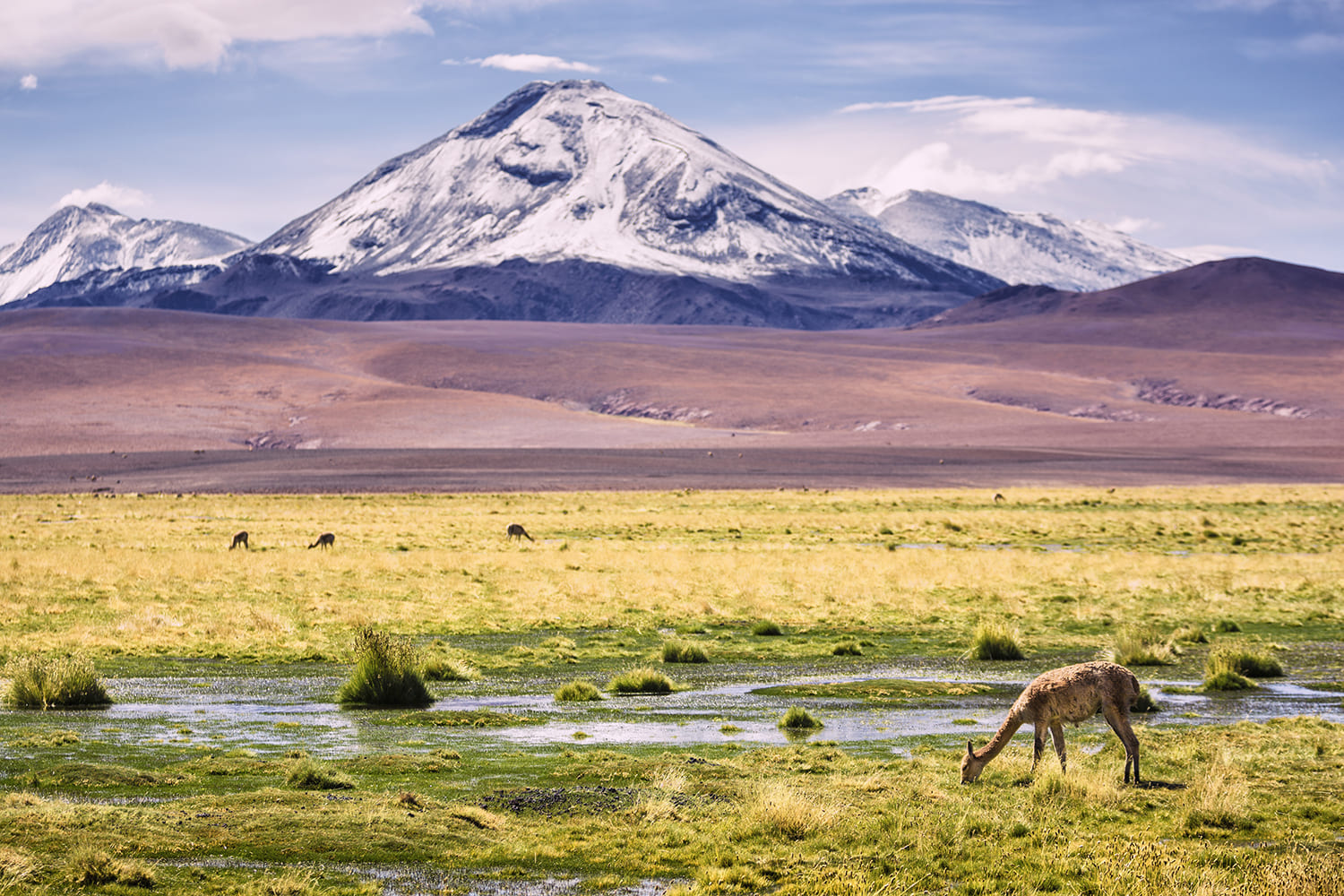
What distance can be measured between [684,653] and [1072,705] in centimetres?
1163

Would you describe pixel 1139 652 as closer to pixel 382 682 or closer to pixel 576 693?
pixel 576 693

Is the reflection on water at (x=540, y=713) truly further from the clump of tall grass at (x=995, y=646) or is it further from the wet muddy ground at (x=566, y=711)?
the clump of tall grass at (x=995, y=646)

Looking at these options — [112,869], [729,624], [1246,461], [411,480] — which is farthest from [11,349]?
[112,869]

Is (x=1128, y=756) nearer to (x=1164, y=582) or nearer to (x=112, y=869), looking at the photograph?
(x=112, y=869)

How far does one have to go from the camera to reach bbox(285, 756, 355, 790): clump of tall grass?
13.3 metres

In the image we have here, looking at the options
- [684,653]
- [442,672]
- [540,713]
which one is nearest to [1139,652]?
[684,653]

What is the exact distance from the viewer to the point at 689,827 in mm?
11953

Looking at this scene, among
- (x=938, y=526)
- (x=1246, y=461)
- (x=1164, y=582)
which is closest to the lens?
(x=1164, y=582)

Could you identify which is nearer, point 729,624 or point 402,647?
point 402,647

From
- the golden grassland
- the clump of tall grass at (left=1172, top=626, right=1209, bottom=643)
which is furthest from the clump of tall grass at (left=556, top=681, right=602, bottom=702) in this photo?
the clump of tall grass at (left=1172, top=626, right=1209, bottom=643)

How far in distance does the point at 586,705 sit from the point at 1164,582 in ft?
68.6

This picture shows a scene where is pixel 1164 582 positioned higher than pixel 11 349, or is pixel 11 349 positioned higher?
pixel 11 349

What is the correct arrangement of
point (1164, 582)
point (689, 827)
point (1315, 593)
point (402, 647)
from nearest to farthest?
point (689, 827) → point (402, 647) → point (1315, 593) → point (1164, 582)

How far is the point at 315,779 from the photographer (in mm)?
13359
